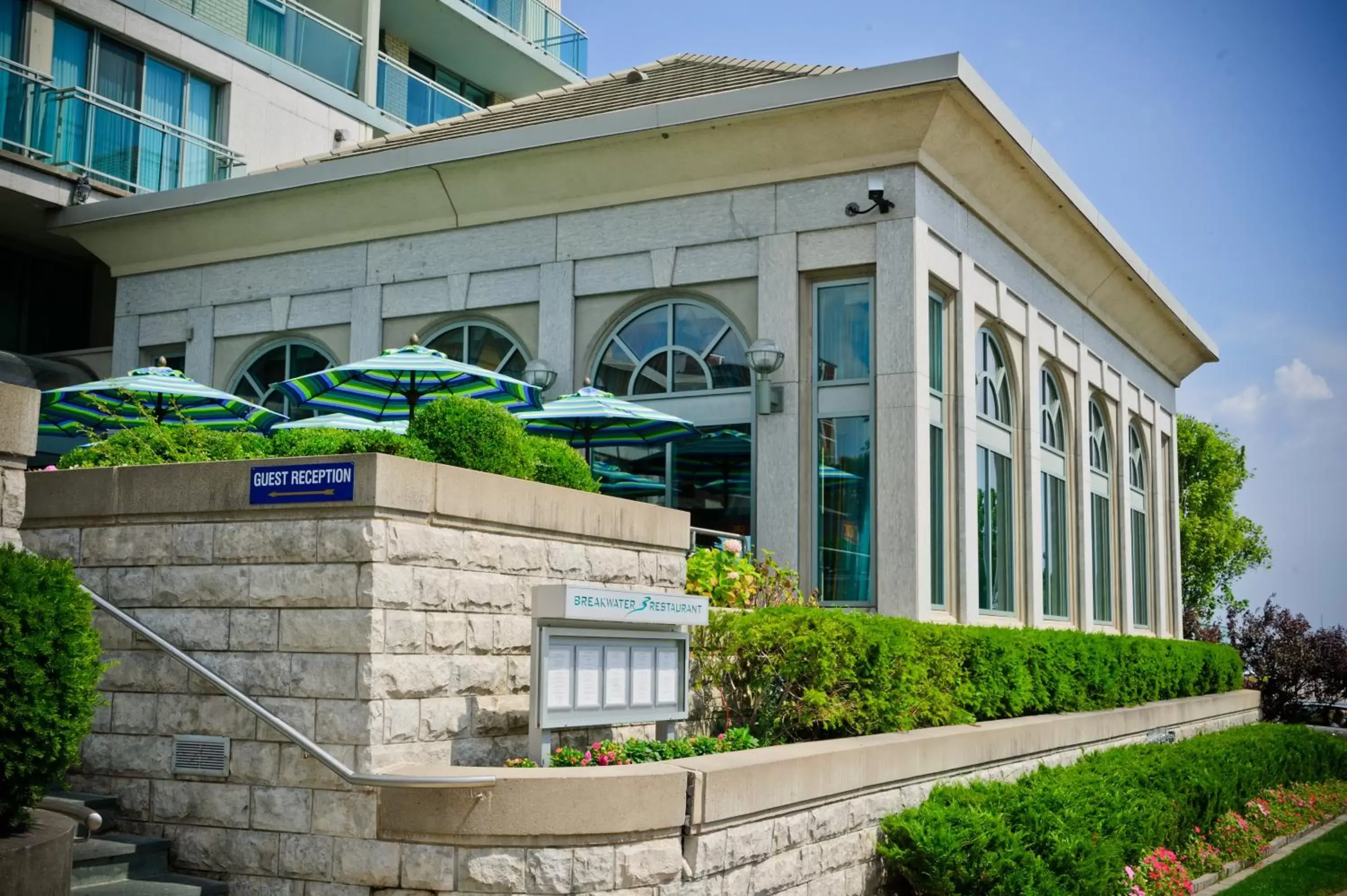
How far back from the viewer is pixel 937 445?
712 inches

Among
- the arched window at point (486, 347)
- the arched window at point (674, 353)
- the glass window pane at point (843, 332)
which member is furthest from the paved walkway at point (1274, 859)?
the arched window at point (486, 347)

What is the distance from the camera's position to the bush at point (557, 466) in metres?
10.8

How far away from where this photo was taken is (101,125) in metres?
24.7

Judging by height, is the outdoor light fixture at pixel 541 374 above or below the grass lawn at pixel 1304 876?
above

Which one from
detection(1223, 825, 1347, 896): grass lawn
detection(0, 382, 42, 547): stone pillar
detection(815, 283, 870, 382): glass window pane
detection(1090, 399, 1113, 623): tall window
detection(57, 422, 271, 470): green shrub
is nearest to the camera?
detection(0, 382, 42, 547): stone pillar

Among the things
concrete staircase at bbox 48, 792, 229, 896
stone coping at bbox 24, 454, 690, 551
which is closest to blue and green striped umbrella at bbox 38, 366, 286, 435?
stone coping at bbox 24, 454, 690, 551

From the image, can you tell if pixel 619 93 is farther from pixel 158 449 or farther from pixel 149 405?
pixel 158 449

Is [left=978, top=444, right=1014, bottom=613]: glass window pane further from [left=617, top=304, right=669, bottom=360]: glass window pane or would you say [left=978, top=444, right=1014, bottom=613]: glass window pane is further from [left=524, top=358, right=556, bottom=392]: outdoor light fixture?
[left=524, top=358, right=556, bottom=392]: outdoor light fixture

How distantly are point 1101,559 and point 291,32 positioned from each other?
2084cm

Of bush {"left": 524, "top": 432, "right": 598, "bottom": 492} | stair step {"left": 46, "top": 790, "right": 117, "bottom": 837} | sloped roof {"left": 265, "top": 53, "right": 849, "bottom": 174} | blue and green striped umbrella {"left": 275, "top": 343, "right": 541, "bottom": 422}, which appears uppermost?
sloped roof {"left": 265, "top": 53, "right": 849, "bottom": 174}

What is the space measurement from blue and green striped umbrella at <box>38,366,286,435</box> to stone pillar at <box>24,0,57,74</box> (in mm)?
9331

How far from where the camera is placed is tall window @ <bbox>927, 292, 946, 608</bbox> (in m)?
17.7

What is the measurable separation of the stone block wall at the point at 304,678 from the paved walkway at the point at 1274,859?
8411 millimetres

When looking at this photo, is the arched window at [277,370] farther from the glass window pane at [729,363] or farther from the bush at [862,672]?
the bush at [862,672]
